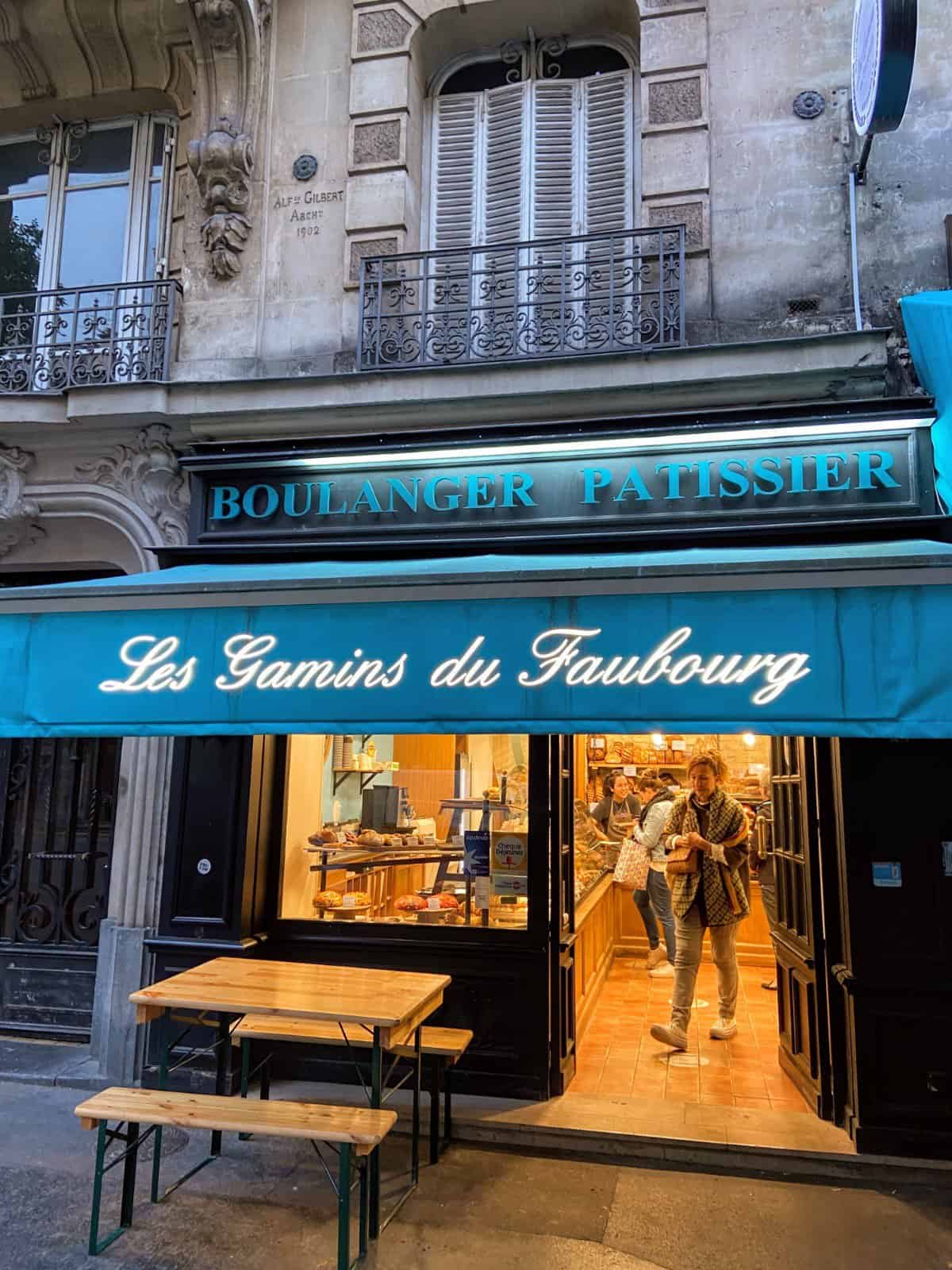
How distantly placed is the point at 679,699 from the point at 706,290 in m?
3.76

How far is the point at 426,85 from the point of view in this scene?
Answer: 24.7 ft

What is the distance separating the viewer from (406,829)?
6.40 metres

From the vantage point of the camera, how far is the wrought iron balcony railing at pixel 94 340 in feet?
23.1

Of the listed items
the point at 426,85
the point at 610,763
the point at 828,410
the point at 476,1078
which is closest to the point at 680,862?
the point at 476,1078

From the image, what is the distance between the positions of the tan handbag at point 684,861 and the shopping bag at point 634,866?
74.1 inches

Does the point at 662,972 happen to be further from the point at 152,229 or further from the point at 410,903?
the point at 152,229

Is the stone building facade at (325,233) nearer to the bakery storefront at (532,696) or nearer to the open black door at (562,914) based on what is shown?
the bakery storefront at (532,696)

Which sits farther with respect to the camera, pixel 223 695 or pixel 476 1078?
pixel 476 1078

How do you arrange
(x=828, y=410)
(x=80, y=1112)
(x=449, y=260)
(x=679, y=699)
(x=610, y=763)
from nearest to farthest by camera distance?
1. (x=679, y=699)
2. (x=80, y=1112)
3. (x=828, y=410)
4. (x=449, y=260)
5. (x=610, y=763)

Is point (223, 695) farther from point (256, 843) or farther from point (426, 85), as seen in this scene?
point (426, 85)

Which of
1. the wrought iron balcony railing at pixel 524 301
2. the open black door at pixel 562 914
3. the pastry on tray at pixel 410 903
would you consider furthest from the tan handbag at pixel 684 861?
the wrought iron balcony railing at pixel 524 301

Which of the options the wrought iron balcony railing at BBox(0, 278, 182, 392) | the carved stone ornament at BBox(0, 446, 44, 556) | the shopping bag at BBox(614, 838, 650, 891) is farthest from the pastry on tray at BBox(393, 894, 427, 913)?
the wrought iron balcony railing at BBox(0, 278, 182, 392)

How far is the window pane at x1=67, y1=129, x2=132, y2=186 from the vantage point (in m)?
7.99

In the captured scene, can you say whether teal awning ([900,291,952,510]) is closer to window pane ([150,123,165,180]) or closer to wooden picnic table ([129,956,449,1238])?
wooden picnic table ([129,956,449,1238])
